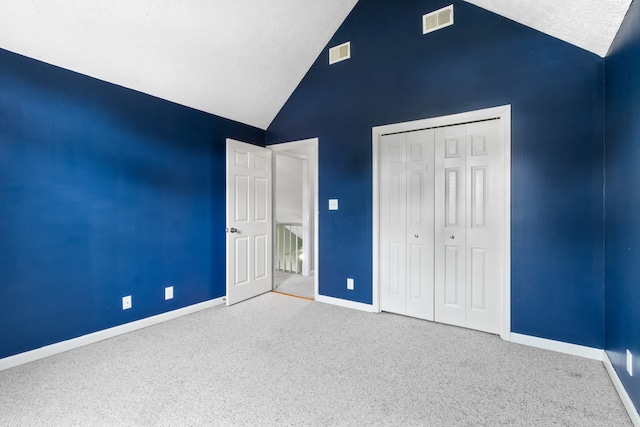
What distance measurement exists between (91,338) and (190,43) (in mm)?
2838

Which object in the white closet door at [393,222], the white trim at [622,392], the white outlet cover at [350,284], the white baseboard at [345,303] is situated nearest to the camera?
the white trim at [622,392]

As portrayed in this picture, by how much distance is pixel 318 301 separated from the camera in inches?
147

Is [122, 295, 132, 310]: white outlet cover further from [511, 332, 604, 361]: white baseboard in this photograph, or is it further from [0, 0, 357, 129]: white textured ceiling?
[511, 332, 604, 361]: white baseboard

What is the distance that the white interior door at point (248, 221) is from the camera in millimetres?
3551

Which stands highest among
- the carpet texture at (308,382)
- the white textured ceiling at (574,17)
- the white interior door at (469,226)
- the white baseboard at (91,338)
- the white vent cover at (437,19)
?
the white vent cover at (437,19)

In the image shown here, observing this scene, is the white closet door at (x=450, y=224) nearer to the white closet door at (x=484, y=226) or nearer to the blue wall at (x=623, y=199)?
the white closet door at (x=484, y=226)

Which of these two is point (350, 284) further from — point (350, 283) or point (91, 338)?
point (91, 338)

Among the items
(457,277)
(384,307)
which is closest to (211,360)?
(384,307)

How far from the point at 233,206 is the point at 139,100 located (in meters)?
1.45

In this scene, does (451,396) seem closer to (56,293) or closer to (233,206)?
(233,206)

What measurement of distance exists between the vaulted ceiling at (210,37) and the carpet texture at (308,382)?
93.8 inches

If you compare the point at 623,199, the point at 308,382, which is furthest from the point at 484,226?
the point at 308,382

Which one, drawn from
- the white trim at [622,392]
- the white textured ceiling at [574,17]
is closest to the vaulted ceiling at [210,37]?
the white textured ceiling at [574,17]

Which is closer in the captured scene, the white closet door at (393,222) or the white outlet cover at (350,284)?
the white closet door at (393,222)
